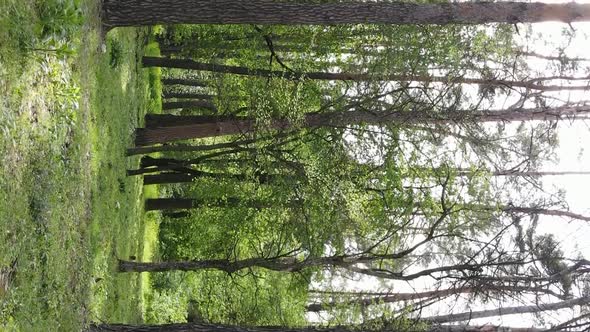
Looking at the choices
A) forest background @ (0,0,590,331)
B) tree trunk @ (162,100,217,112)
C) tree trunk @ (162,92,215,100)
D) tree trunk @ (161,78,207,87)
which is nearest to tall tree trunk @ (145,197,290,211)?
forest background @ (0,0,590,331)

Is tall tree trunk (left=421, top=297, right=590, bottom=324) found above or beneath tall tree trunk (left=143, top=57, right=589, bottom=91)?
beneath

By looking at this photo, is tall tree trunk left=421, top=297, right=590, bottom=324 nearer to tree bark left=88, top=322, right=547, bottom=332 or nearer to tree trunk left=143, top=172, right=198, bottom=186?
tree bark left=88, top=322, right=547, bottom=332

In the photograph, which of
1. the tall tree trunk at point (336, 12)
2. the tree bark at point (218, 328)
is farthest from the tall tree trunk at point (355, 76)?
the tree bark at point (218, 328)

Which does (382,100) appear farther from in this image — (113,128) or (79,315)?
(79,315)

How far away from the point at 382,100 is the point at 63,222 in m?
6.98

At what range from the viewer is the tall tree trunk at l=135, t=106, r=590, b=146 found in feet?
40.2

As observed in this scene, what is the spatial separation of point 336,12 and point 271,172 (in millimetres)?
4966

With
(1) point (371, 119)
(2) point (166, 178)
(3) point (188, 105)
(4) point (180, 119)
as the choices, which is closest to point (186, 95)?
(3) point (188, 105)

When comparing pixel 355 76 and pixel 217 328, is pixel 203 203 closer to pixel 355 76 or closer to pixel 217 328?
pixel 355 76

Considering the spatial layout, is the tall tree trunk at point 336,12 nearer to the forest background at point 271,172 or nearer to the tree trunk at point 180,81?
the forest background at point 271,172

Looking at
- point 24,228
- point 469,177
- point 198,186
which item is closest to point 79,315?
point 24,228

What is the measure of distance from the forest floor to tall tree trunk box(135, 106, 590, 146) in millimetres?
1590

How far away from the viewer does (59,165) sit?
8.46m

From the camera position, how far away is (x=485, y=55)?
14.5m
